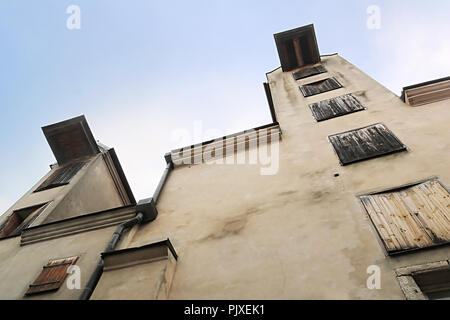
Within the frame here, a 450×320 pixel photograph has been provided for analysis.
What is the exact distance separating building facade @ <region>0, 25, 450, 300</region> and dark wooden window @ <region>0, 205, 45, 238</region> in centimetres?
5

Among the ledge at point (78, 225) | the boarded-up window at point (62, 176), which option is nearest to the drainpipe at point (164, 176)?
the ledge at point (78, 225)

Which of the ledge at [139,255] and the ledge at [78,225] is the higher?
the ledge at [139,255]

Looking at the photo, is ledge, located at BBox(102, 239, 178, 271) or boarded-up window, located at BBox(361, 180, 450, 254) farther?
ledge, located at BBox(102, 239, 178, 271)

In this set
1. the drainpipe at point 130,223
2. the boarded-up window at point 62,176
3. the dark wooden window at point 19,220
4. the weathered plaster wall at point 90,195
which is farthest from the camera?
the boarded-up window at point 62,176

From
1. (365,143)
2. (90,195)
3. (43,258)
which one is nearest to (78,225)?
(43,258)

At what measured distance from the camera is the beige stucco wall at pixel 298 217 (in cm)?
447

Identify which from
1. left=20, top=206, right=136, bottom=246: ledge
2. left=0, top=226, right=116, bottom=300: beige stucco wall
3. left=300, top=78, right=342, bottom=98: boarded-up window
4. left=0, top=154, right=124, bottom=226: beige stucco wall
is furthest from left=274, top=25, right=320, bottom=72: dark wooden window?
left=0, top=226, right=116, bottom=300: beige stucco wall

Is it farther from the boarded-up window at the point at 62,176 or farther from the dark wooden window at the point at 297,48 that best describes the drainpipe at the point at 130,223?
the dark wooden window at the point at 297,48

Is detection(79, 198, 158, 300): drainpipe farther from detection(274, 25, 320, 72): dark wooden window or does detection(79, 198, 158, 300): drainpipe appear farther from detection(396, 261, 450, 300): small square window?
detection(274, 25, 320, 72): dark wooden window

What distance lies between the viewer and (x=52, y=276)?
6.10 m

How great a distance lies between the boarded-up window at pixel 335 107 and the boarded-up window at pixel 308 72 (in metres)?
5.21

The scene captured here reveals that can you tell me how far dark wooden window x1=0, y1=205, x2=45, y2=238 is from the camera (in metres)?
9.44

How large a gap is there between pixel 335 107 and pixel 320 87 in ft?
10.6
